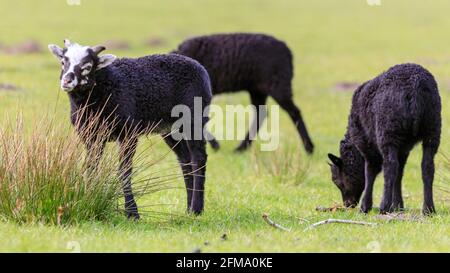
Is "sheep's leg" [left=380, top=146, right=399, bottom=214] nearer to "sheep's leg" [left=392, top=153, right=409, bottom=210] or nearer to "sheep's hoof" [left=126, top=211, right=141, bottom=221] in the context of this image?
"sheep's leg" [left=392, top=153, right=409, bottom=210]

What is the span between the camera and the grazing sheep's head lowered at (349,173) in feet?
37.3

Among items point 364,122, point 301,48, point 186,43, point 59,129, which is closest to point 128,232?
point 59,129

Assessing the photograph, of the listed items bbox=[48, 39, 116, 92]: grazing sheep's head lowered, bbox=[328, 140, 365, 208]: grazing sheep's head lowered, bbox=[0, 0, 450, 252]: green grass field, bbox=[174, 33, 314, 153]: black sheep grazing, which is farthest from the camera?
bbox=[174, 33, 314, 153]: black sheep grazing

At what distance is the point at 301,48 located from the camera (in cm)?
3519

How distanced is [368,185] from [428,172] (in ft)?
3.31

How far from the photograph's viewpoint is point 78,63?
30.5ft

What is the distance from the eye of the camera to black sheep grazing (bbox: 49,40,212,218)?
934 cm

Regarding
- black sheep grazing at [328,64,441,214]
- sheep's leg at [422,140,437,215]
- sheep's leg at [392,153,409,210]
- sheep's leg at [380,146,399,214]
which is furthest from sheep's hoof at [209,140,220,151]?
sheep's leg at [422,140,437,215]

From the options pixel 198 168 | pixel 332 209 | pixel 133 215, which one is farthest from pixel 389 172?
pixel 133 215

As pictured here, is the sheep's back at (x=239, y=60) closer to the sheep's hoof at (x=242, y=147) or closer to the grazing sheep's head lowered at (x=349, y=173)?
the sheep's hoof at (x=242, y=147)

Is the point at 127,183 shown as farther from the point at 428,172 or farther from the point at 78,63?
the point at 428,172

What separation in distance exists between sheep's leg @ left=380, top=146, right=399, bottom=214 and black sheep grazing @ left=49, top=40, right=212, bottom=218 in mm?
2244

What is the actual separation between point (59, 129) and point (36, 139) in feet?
0.92

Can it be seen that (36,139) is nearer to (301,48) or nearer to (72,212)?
(72,212)
